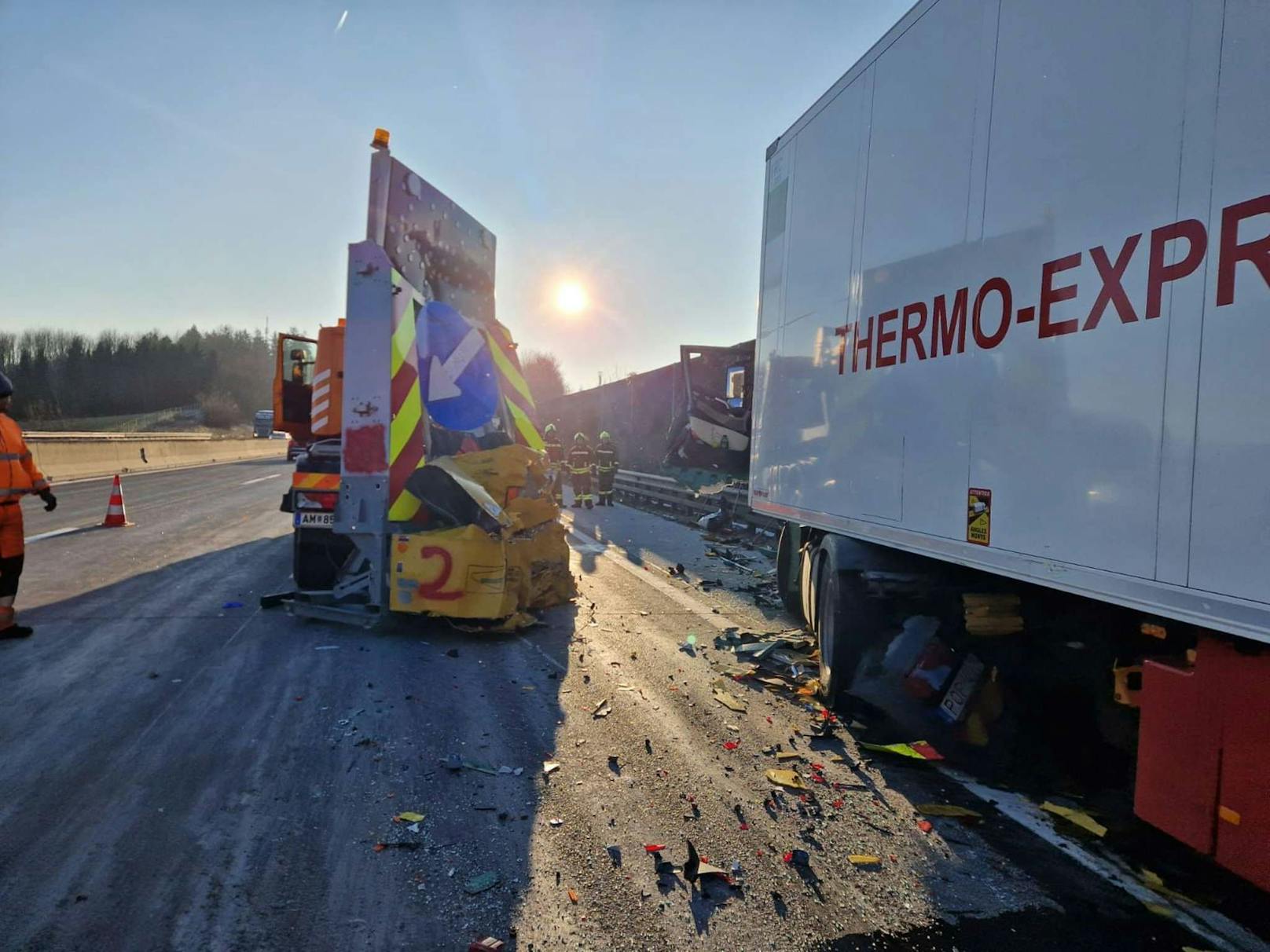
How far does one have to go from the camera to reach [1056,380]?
2.85m

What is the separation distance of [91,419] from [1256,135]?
273 ft

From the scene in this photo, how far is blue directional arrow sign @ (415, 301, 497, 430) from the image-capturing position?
20.8 feet

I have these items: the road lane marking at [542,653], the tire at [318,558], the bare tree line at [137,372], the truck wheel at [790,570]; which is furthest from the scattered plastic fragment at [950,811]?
the bare tree line at [137,372]

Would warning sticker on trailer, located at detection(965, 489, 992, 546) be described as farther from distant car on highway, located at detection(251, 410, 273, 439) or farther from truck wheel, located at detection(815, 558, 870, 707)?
distant car on highway, located at detection(251, 410, 273, 439)

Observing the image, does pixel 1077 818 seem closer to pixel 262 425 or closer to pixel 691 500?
pixel 691 500

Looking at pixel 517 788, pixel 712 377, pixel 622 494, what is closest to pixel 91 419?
pixel 622 494

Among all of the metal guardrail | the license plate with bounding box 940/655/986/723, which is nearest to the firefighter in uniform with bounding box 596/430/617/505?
the metal guardrail

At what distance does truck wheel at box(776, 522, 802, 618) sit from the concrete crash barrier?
60.9 ft

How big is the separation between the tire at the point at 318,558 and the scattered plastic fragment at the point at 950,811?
16.8 feet

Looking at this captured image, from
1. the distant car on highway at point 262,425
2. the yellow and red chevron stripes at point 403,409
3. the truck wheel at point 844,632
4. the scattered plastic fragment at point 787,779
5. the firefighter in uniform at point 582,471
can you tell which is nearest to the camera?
the scattered plastic fragment at point 787,779

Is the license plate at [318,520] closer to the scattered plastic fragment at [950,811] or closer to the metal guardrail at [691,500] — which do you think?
the scattered plastic fragment at [950,811]

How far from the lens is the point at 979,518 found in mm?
3281

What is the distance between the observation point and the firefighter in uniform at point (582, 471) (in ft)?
57.1

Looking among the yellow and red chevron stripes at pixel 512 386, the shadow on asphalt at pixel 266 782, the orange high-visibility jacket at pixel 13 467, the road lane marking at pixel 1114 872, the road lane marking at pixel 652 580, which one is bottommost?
the shadow on asphalt at pixel 266 782
